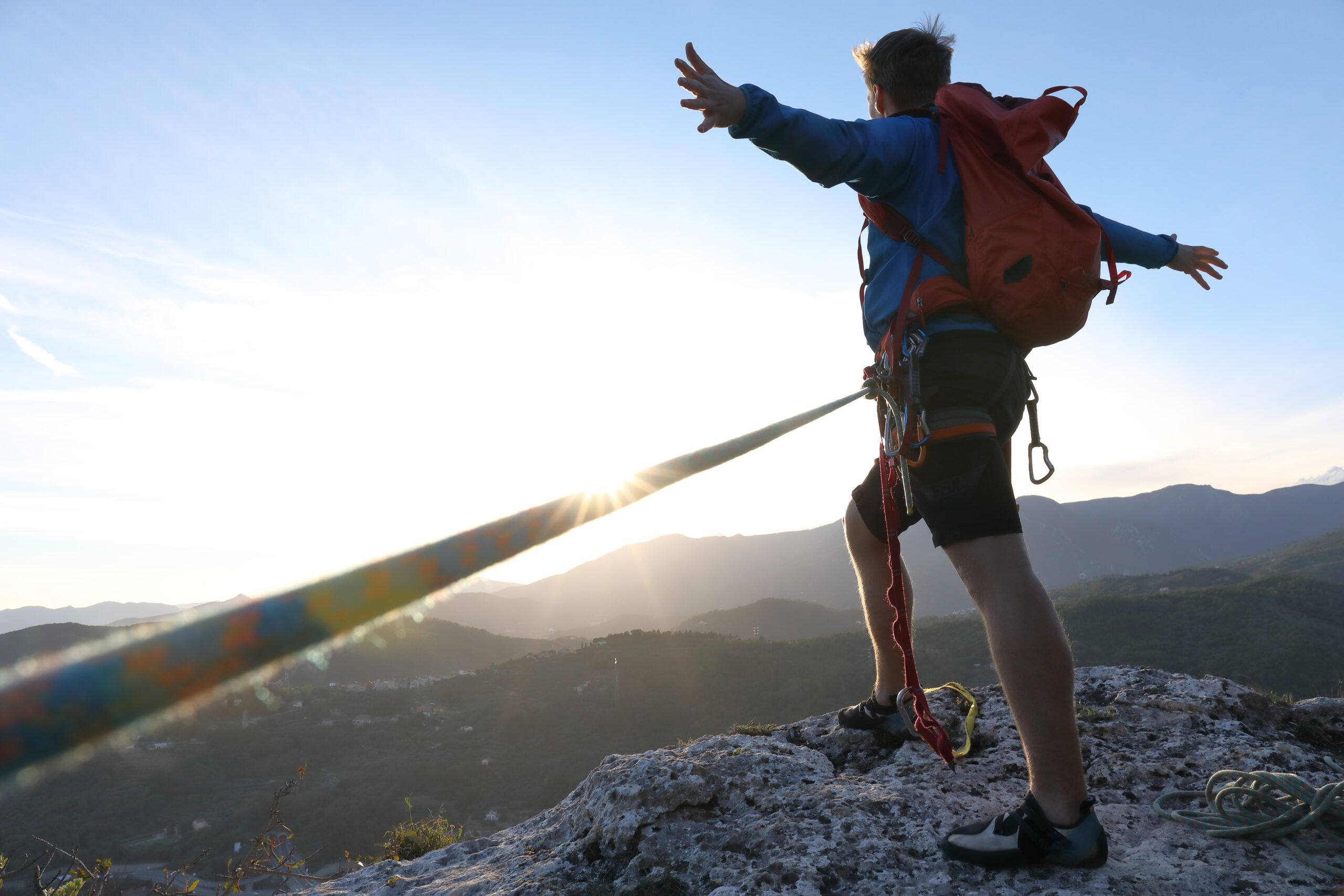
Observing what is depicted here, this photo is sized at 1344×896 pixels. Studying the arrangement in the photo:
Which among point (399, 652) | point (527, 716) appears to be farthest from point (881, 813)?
point (399, 652)

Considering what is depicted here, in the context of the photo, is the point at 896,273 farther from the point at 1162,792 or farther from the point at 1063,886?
the point at 1162,792

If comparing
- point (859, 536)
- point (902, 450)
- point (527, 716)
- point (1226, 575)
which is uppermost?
point (902, 450)

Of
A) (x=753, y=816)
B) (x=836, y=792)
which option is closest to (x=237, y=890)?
(x=753, y=816)

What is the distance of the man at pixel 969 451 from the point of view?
1.98m

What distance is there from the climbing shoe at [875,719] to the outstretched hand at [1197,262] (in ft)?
7.51

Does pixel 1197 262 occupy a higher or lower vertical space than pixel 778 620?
higher

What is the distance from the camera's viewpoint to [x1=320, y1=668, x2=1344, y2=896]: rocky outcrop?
208 cm

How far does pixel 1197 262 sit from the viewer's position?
2992 millimetres

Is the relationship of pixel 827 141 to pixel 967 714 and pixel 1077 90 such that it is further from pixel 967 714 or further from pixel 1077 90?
pixel 967 714

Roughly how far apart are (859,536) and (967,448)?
920 mm

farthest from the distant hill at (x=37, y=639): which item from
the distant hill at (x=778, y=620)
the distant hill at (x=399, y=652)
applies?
the distant hill at (x=778, y=620)

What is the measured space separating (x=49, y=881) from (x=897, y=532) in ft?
15.8

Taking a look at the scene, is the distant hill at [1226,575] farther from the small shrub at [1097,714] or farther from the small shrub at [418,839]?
the small shrub at [418,839]

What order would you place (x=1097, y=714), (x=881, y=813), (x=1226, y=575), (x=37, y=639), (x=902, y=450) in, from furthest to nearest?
(x=37, y=639) < (x=1226, y=575) < (x=1097, y=714) < (x=881, y=813) < (x=902, y=450)
